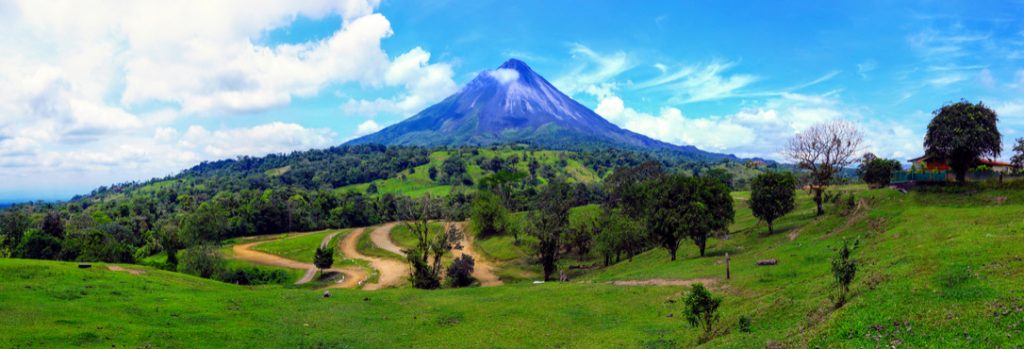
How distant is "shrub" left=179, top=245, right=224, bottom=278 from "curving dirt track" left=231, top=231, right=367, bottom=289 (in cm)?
1026

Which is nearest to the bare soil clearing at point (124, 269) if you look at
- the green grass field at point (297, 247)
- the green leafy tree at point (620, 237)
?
the green leafy tree at point (620, 237)

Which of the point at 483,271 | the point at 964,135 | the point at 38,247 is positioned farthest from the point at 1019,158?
the point at 38,247

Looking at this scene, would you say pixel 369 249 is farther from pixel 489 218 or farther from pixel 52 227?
pixel 52 227

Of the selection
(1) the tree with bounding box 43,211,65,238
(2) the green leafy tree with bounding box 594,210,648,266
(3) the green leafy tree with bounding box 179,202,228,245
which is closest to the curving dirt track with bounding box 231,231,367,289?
(3) the green leafy tree with bounding box 179,202,228,245

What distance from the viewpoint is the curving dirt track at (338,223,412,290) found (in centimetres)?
6573

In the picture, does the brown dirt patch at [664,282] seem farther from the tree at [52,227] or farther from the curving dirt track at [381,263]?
the tree at [52,227]

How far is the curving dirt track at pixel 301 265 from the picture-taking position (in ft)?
221

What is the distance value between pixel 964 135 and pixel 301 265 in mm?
88729

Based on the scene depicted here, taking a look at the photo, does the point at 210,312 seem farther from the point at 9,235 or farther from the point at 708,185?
the point at 9,235

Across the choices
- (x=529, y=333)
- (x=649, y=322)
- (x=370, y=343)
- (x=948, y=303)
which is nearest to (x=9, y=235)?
(x=370, y=343)

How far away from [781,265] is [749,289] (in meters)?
6.31

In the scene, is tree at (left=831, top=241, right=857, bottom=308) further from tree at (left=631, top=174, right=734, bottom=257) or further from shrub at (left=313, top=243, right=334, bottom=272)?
shrub at (left=313, top=243, right=334, bottom=272)

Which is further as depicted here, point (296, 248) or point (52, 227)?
point (296, 248)

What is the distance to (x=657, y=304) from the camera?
1199 inches
